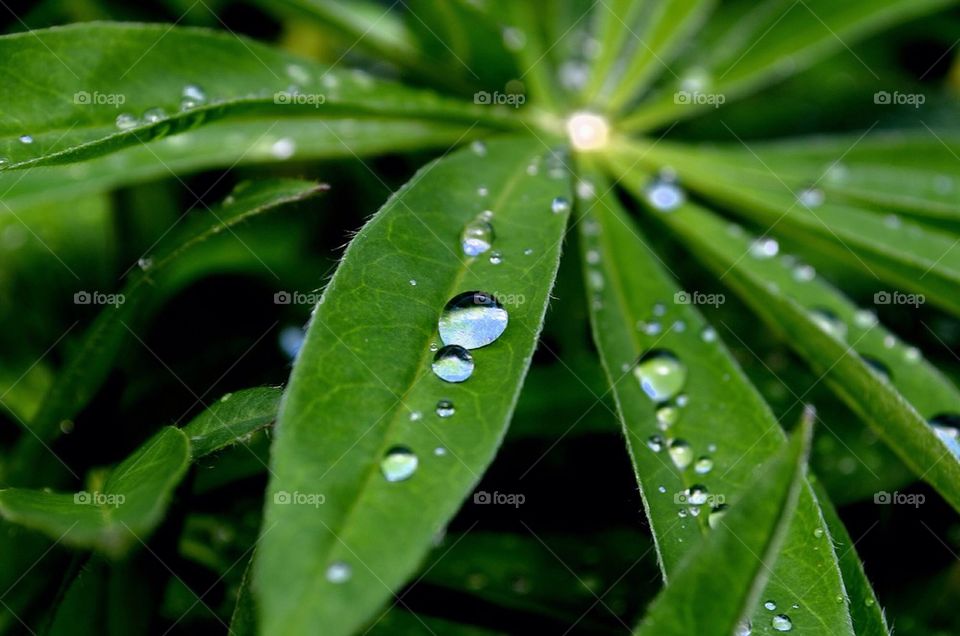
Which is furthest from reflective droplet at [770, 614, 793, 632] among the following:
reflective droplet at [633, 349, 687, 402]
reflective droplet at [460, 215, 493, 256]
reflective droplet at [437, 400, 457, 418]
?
reflective droplet at [460, 215, 493, 256]

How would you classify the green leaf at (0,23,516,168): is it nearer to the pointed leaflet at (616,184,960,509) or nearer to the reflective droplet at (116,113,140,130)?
the reflective droplet at (116,113,140,130)

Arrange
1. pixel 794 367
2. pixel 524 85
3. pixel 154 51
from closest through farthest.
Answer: pixel 154 51 → pixel 794 367 → pixel 524 85

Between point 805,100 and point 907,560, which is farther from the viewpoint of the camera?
point 805,100

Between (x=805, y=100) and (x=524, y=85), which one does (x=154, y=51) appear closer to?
(x=524, y=85)

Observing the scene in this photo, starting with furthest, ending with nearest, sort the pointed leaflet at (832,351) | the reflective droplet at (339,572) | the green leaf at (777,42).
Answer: the green leaf at (777,42) < the pointed leaflet at (832,351) < the reflective droplet at (339,572)

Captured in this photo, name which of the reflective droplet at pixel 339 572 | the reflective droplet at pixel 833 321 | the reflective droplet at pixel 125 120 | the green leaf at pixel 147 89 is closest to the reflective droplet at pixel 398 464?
the reflective droplet at pixel 339 572

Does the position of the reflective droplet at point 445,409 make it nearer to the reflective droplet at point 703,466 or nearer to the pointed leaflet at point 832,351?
the reflective droplet at point 703,466

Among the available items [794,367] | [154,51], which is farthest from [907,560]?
[154,51]

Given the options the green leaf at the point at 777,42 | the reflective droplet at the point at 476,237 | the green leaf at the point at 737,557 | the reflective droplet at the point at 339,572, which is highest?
the green leaf at the point at 777,42
